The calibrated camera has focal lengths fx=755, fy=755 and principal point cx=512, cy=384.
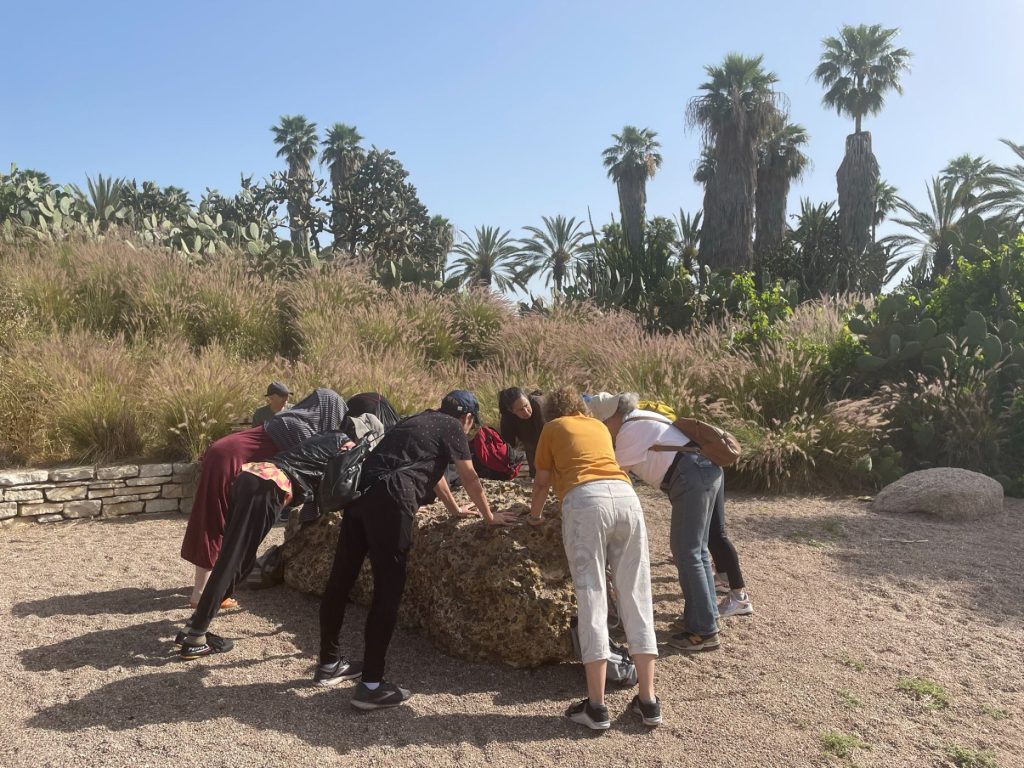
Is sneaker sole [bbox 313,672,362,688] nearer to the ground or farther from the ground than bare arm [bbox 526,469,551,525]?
nearer to the ground

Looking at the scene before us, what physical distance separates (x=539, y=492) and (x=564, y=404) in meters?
0.45

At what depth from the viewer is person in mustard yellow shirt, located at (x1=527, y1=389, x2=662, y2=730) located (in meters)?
3.28

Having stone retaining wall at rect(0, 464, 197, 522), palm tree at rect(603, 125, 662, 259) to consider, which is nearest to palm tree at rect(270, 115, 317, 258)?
palm tree at rect(603, 125, 662, 259)

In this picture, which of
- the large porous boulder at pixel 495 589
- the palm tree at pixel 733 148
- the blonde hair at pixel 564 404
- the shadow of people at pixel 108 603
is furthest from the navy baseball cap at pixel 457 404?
the palm tree at pixel 733 148

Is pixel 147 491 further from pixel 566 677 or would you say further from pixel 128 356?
pixel 566 677

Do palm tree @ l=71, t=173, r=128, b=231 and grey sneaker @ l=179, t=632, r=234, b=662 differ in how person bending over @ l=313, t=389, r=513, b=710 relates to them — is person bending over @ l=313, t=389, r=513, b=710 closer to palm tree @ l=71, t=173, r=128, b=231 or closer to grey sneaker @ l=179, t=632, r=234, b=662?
grey sneaker @ l=179, t=632, r=234, b=662

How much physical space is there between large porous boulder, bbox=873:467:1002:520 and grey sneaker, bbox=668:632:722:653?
4107mm

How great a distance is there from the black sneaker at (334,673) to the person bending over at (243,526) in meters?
0.65

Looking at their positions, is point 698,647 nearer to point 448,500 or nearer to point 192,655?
point 448,500

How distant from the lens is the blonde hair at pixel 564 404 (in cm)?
371

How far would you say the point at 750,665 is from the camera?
3.98 m

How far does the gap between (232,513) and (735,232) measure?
81.7ft

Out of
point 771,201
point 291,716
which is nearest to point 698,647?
point 291,716

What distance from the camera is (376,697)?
11.2 feet
